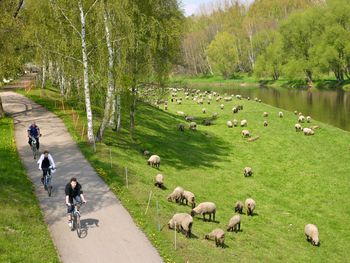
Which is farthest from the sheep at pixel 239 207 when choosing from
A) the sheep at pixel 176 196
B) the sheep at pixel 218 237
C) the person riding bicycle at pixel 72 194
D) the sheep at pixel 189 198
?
the person riding bicycle at pixel 72 194

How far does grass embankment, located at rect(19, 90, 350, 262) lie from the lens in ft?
72.3

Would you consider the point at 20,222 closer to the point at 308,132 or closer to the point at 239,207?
the point at 239,207

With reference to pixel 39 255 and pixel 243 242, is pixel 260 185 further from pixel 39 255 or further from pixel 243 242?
pixel 39 255

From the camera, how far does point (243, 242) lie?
2244cm

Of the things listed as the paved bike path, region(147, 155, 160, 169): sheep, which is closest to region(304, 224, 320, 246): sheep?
the paved bike path

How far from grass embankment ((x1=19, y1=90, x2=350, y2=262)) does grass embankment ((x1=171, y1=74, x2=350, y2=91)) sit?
64040mm

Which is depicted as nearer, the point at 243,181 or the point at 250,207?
the point at 250,207

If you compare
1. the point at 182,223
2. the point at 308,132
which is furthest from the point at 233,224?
the point at 308,132

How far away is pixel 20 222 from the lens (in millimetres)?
20062

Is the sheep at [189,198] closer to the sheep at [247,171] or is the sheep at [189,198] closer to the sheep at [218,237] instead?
the sheep at [218,237]

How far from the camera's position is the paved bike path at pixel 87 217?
18062mm

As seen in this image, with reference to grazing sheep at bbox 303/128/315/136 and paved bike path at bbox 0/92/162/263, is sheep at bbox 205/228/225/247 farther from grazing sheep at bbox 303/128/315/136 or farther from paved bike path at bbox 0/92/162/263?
grazing sheep at bbox 303/128/315/136

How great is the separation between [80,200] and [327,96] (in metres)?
86.1

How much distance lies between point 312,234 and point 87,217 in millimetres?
12523
